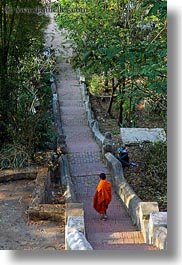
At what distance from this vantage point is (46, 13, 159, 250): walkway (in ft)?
27.3

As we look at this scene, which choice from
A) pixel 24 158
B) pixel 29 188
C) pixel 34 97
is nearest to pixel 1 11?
pixel 34 97

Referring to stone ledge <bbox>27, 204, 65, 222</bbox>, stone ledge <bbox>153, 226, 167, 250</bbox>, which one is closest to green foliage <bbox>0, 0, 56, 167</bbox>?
stone ledge <bbox>27, 204, 65, 222</bbox>

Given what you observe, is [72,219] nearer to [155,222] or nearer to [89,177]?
[155,222]

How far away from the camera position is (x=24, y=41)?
44.7 feet

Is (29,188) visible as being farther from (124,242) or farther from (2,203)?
(124,242)

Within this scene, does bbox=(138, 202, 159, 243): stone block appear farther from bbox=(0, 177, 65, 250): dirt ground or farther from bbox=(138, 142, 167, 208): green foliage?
bbox=(138, 142, 167, 208): green foliage

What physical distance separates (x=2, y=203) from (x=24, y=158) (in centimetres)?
201

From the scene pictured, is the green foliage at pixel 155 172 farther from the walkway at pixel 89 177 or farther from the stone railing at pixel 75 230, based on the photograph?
the stone railing at pixel 75 230

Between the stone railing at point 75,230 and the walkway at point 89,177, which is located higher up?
the stone railing at point 75,230

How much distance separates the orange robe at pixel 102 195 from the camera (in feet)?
30.4

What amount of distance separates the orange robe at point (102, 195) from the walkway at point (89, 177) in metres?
0.37

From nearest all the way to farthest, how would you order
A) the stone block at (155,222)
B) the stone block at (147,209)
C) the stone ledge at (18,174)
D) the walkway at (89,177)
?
1. the stone block at (155,222)
2. the walkway at (89,177)
3. the stone block at (147,209)
4. the stone ledge at (18,174)

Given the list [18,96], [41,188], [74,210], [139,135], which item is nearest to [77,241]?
[74,210]

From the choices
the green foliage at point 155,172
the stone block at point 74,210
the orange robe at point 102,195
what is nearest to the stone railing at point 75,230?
Answer: the stone block at point 74,210
